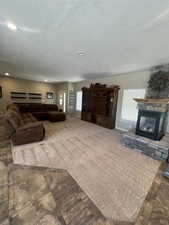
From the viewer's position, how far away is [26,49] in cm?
267

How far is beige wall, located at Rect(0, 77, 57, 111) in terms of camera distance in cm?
705

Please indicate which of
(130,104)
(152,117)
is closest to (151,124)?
(152,117)

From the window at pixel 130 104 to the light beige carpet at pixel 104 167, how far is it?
178 cm

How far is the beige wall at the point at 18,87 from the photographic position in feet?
23.1

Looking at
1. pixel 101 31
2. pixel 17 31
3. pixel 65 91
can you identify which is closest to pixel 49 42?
pixel 17 31

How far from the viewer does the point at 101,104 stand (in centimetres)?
534

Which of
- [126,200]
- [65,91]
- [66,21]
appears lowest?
[126,200]

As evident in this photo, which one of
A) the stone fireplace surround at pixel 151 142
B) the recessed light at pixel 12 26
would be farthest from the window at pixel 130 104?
the recessed light at pixel 12 26

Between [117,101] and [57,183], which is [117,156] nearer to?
[57,183]

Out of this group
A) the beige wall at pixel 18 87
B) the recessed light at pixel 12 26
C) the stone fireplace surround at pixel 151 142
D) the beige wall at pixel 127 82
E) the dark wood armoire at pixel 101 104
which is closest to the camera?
the recessed light at pixel 12 26

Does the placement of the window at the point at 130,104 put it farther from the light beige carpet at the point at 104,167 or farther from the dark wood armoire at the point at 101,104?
the light beige carpet at the point at 104,167

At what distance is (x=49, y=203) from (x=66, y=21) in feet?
8.93

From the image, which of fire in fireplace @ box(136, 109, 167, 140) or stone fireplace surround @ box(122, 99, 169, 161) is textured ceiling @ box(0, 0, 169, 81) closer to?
stone fireplace surround @ box(122, 99, 169, 161)

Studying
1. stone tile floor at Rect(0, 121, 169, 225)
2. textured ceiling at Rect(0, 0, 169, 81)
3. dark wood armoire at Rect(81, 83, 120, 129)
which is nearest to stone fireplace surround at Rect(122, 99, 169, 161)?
stone tile floor at Rect(0, 121, 169, 225)
